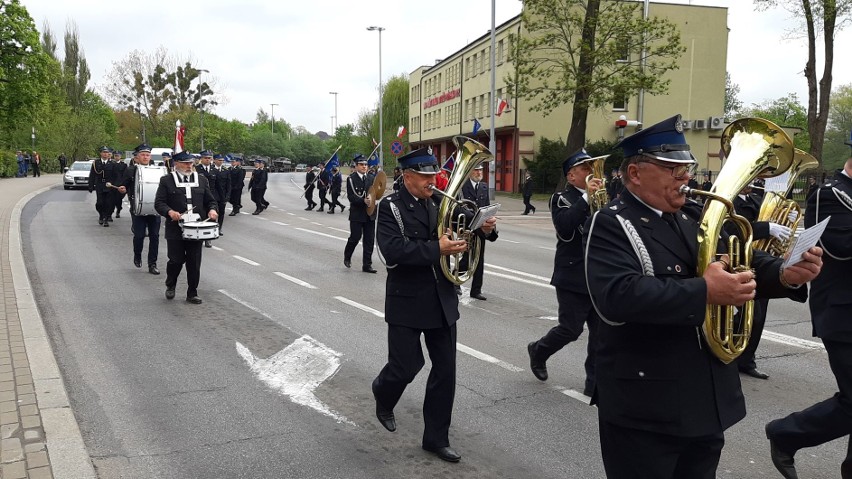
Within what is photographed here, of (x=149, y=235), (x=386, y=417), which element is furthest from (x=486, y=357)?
(x=149, y=235)

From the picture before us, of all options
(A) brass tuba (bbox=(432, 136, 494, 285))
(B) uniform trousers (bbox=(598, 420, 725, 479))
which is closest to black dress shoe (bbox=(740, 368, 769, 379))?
(A) brass tuba (bbox=(432, 136, 494, 285))

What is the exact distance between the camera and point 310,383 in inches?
244

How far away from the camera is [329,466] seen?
4.50m

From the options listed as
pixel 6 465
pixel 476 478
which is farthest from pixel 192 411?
pixel 476 478

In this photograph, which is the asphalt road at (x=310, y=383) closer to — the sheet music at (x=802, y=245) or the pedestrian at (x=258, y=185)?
the sheet music at (x=802, y=245)

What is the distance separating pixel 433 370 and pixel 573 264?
1819mm

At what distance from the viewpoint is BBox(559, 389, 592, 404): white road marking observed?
5.75 meters

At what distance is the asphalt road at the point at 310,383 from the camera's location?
181 inches

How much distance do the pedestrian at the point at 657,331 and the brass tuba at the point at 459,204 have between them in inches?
69.5

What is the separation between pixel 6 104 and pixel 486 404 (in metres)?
43.8

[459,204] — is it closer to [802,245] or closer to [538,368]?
[538,368]

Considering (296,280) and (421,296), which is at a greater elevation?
(421,296)

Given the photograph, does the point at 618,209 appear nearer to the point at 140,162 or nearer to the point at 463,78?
the point at 140,162

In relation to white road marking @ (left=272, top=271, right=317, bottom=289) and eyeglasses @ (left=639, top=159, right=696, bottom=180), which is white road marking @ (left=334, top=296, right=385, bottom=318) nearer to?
white road marking @ (left=272, top=271, right=317, bottom=289)
